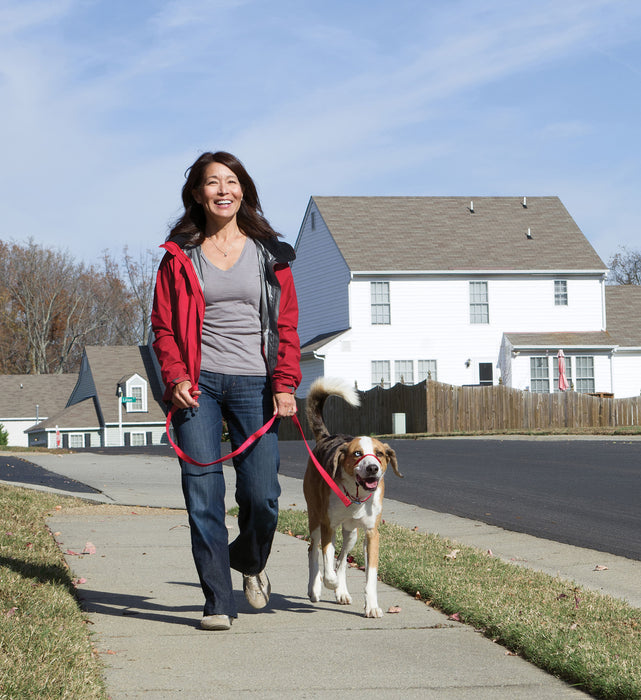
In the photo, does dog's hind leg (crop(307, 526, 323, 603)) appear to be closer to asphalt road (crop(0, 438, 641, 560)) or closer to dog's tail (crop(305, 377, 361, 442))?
dog's tail (crop(305, 377, 361, 442))

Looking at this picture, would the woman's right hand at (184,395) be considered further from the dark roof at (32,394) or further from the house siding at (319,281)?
the dark roof at (32,394)

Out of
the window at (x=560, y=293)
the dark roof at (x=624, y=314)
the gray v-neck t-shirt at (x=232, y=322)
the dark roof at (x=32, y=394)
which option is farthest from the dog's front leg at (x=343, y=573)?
the dark roof at (x=32, y=394)

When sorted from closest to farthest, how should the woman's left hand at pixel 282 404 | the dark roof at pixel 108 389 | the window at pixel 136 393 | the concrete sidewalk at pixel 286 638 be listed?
the concrete sidewalk at pixel 286 638 < the woman's left hand at pixel 282 404 < the window at pixel 136 393 < the dark roof at pixel 108 389

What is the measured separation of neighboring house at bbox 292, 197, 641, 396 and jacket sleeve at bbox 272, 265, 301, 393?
3008 centimetres

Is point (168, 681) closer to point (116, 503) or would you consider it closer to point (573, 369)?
point (116, 503)

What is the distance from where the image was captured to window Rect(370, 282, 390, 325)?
36.5 metres

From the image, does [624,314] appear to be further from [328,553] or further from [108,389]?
[328,553]

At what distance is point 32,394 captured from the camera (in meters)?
59.4

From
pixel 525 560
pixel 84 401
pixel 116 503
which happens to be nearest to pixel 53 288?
pixel 84 401

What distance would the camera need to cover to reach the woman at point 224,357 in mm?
5031

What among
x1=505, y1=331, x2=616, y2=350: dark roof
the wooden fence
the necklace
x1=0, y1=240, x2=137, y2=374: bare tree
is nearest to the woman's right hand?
the necklace

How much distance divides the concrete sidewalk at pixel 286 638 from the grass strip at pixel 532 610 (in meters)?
0.12

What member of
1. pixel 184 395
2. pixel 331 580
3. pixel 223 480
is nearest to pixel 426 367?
pixel 331 580

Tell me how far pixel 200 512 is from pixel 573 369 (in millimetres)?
33396
